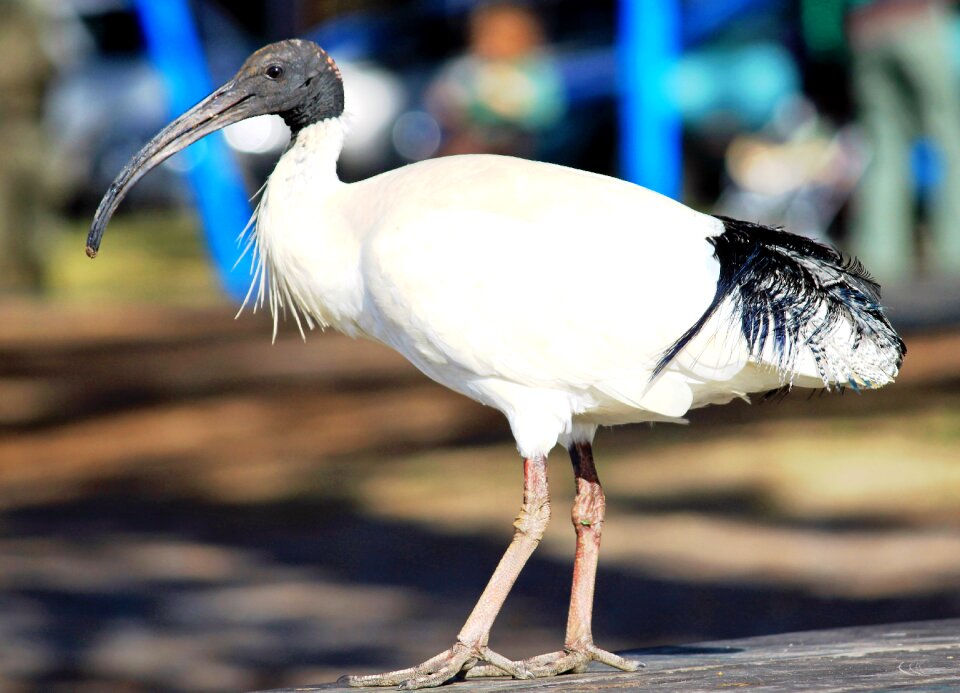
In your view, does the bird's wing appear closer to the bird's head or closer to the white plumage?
the white plumage

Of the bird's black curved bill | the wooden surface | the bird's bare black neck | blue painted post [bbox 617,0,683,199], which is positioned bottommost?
the wooden surface

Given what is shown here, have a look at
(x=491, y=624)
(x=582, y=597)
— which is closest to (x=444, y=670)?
(x=491, y=624)

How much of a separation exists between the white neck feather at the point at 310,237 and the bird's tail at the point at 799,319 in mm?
941

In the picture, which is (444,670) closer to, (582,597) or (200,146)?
(582,597)

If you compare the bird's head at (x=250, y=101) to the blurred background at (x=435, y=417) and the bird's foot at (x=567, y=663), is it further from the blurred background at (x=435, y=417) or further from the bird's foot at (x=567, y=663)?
the bird's foot at (x=567, y=663)

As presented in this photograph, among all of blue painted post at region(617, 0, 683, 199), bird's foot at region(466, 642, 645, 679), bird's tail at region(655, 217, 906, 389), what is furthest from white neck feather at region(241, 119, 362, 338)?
blue painted post at region(617, 0, 683, 199)

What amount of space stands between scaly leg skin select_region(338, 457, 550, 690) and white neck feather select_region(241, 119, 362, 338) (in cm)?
73

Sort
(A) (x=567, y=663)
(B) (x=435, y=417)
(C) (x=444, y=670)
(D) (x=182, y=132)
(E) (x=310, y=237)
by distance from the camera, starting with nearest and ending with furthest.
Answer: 1. (C) (x=444, y=670)
2. (A) (x=567, y=663)
3. (E) (x=310, y=237)
4. (D) (x=182, y=132)
5. (B) (x=435, y=417)

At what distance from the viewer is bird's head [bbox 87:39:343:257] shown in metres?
4.70

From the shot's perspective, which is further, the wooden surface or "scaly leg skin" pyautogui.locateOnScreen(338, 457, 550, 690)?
"scaly leg skin" pyautogui.locateOnScreen(338, 457, 550, 690)

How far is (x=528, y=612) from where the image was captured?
25.7ft

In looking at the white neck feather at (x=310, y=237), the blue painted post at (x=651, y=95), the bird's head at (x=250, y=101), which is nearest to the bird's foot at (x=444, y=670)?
the white neck feather at (x=310, y=237)

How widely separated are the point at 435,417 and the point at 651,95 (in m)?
3.53

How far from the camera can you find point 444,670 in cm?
411
